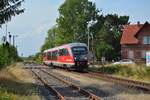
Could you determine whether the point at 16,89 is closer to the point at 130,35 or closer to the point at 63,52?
the point at 63,52

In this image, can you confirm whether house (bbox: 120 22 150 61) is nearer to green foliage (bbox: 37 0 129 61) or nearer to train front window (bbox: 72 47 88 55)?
green foliage (bbox: 37 0 129 61)

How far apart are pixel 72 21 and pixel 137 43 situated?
20.2m

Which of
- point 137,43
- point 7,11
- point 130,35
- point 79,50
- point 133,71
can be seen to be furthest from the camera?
point 130,35

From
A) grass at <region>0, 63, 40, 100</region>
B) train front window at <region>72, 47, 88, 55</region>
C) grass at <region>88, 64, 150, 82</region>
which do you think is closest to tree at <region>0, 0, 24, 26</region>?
grass at <region>0, 63, 40, 100</region>

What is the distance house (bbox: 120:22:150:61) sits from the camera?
91812 mm

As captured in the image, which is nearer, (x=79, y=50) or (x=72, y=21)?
(x=79, y=50)

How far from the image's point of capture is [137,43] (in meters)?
93.8

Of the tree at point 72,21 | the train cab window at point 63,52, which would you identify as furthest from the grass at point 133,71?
the tree at point 72,21

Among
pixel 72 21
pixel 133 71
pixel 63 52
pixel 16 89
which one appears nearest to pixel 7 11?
pixel 16 89

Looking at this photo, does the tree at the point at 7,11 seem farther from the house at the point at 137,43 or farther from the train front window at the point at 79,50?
the house at the point at 137,43

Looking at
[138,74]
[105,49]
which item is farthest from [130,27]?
[138,74]

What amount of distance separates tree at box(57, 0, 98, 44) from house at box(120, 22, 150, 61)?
1367 cm

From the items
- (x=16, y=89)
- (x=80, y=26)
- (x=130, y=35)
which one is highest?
(x=80, y=26)

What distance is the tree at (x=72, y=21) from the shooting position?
108 meters
